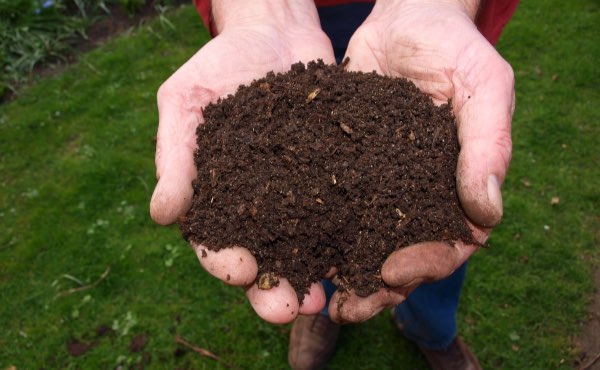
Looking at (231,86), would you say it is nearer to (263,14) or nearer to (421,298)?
(263,14)

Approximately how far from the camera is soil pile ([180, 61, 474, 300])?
1825 millimetres

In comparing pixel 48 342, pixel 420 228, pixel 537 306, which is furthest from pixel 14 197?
pixel 537 306

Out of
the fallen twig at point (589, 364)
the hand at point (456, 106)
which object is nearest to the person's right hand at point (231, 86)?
the hand at point (456, 106)

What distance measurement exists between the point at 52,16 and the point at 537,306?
5.48 m

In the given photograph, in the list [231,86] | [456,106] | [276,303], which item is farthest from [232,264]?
[456,106]

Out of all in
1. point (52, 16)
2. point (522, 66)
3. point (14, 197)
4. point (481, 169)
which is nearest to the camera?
point (481, 169)

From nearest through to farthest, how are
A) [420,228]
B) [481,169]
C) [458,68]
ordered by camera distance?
1. [481,169]
2. [420,228]
3. [458,68]

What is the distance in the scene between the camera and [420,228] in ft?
5.87

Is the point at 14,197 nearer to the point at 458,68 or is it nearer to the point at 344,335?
the point at 344,335

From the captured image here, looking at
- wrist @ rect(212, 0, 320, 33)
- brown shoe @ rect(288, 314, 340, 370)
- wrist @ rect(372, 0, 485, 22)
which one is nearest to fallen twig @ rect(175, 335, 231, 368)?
brown shoe @ rect(288, 314, 340, 370)

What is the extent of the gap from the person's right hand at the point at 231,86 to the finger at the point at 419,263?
361 millimetres

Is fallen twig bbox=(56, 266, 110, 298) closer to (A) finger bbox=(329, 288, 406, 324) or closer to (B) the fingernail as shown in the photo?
(A) finger bbox=(329, 288, 406, 324)

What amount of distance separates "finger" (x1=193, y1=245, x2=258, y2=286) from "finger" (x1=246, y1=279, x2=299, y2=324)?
0.23 feet

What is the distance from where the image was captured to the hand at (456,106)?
169 cm
